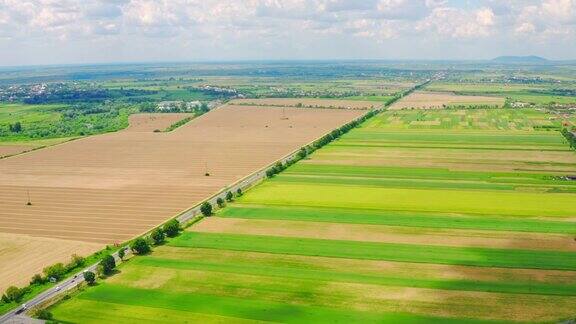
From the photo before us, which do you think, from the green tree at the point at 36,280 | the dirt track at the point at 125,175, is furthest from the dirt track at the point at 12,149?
the green tree at the point at 36,280

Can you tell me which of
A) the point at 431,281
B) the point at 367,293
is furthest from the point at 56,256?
the point at 431,281

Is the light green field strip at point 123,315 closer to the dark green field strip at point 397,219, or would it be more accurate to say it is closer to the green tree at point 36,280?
the green tree at point 36,280


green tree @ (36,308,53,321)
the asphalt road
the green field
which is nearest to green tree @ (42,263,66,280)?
the asphalt road

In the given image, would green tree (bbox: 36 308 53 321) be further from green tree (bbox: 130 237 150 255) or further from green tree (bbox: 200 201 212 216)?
green tree (bbox: 200 201 212 216)

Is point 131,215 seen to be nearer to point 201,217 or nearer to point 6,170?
point 201,217

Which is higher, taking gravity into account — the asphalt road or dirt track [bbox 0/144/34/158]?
dirt track [bbox 0/144/34/158]

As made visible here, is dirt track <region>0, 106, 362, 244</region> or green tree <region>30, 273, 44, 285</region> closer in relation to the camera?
green tree <region>30, 273, 44, 285</region>
